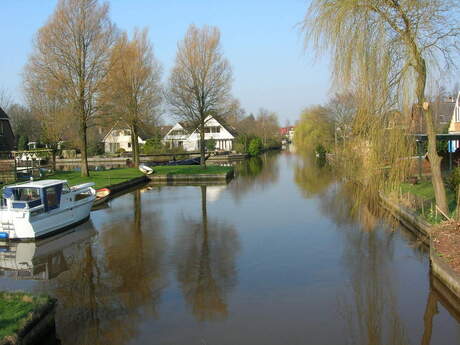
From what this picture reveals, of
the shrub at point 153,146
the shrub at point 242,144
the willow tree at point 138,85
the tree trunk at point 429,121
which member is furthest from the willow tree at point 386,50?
the shrub at point 242,144

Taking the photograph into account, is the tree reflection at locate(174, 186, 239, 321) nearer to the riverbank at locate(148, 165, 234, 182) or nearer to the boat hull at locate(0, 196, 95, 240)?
the boat hull at locate(0, 196, 95, 240)

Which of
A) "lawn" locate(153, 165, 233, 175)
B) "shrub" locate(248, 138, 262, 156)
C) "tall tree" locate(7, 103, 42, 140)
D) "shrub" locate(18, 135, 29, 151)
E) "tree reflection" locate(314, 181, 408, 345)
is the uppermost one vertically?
"tall tree" locate(7, 103, 42, 140)

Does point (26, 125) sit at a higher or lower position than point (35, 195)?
higher

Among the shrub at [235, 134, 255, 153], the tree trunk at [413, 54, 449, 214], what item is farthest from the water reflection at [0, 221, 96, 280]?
the shrub at [235, 134, 255, 153]

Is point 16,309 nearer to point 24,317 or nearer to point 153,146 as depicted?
point 24,317

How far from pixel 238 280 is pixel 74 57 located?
21.8 m

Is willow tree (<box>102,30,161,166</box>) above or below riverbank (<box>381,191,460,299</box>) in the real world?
above

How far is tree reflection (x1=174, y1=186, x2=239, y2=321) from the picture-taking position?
373 inches

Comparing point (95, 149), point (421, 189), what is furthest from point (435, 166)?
point (95, 149)

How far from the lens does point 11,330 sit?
6961 millimetres

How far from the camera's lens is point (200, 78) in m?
39.1

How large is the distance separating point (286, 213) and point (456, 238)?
30.8 feet

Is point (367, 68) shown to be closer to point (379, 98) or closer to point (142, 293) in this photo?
point (379, 98)

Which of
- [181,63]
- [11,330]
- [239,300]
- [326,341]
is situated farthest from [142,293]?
[181,63]
